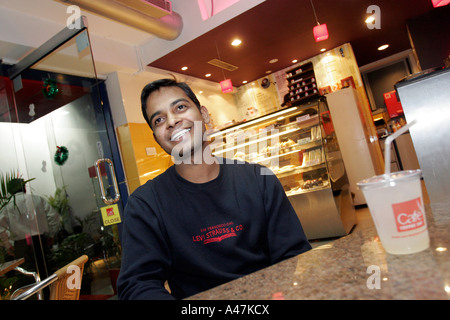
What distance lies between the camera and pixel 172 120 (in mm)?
1448

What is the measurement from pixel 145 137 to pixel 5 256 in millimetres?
3000

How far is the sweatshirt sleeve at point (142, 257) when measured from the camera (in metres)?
0.94

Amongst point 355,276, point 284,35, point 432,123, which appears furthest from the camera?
point 284,35

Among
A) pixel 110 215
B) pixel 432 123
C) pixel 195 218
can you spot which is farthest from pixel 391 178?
pixel 110 215

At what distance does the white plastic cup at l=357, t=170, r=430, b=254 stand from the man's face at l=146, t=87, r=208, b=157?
37.1 inches

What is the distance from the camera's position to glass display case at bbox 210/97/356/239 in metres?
4.24

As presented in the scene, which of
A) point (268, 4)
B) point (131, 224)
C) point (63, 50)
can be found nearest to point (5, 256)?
point (63, 50)

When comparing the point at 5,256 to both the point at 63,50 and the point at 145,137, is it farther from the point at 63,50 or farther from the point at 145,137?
the point at 145,137

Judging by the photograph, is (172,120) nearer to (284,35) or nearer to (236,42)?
(236,42)

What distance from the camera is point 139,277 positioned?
99 centimetres

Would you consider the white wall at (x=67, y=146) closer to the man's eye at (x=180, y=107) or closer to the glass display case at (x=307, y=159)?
the glass display case at (x=307, y=159)

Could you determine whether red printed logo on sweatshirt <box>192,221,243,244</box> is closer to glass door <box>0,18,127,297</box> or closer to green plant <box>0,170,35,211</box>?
glass door <box>0,18,127,297</box>

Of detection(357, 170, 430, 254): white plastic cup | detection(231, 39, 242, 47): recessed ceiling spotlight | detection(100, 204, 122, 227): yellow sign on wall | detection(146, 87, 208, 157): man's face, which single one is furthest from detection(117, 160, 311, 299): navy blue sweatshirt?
detection(231, 39, 242, 47): recessed ceiling spotlight

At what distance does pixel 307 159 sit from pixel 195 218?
136 inches
